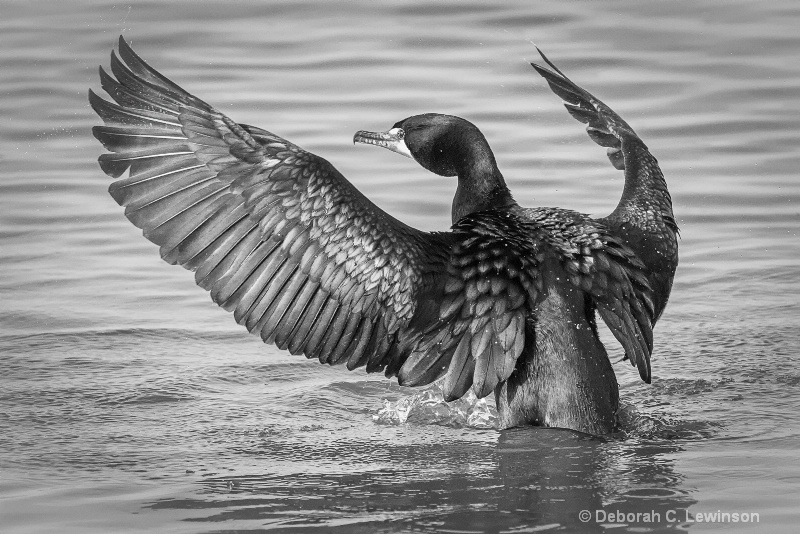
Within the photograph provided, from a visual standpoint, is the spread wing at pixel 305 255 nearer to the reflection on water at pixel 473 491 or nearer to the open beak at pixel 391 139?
the reflection on water at pixel 473 491

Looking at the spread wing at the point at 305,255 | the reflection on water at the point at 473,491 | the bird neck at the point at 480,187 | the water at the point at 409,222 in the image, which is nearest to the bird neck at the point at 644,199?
the bird neck at the point at 480,187

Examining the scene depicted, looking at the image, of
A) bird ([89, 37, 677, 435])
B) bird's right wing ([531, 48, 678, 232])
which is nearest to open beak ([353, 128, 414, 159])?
bird's right wing ([531, 48, 678, 232])

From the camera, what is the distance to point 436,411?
6949 millimetres

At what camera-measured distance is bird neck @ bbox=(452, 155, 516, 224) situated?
23.8ft

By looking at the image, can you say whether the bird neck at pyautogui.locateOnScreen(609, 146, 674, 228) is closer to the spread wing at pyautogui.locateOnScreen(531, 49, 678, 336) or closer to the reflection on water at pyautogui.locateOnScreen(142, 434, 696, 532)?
the spread wing at pyautogui.locateOnScreen(531, 49, 678, 336)

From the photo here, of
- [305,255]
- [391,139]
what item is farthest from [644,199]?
[305,255]

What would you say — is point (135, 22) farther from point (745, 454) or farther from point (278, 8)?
point (745, 454)

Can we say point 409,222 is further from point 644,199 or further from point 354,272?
point 354,272

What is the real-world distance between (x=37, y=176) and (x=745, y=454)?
6916mm

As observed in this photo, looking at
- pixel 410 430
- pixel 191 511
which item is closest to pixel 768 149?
pixel 410 430

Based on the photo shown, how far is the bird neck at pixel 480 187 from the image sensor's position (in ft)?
23.8

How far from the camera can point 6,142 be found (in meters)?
11.9

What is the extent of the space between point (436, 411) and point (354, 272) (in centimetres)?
109

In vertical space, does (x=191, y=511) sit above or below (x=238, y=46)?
below
